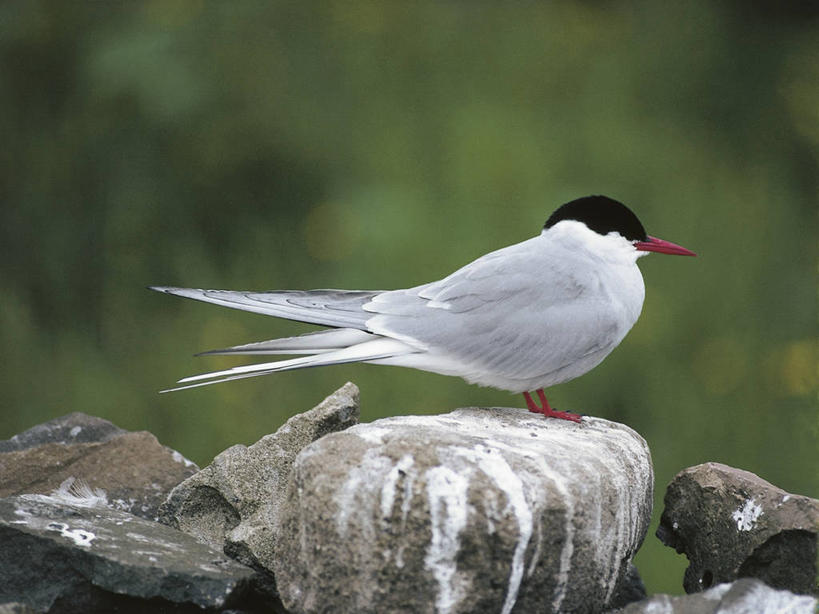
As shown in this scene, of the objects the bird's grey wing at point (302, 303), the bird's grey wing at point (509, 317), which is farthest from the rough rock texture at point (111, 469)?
the bird's grey wing at point (509, 317)

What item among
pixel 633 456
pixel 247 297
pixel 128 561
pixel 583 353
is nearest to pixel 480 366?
pixel 583 353

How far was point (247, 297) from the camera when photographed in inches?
94.5

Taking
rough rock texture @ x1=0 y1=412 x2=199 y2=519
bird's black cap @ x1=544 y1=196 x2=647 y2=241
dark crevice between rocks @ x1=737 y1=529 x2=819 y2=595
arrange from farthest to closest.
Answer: rough rock texture @ x1=0 y1=412 x2=199 y2=519 → bird's black cap @ x1=544 y1=196 x2=647 y2=241 → dark crevice between rocks @ x1=737 y1=529 x2=819 y2=595

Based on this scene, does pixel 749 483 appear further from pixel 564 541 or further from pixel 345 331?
pixel 345 331

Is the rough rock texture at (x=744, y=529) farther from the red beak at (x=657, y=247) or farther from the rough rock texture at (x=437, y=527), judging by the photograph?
the red beak at (x=657, y=247)

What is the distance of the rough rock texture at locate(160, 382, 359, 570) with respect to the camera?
2.46 m

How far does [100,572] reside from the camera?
7.07ft

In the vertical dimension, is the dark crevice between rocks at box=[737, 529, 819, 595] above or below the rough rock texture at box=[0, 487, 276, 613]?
above

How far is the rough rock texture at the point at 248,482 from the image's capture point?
2.46m

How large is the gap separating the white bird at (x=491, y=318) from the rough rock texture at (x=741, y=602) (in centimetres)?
67

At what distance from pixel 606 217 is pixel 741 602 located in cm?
106

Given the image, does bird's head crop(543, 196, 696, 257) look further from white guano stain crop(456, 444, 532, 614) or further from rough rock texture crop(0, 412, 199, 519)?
rough rock texture crop(0, 412, 199, 519)

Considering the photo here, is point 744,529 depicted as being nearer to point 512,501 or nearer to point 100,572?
point 512,501

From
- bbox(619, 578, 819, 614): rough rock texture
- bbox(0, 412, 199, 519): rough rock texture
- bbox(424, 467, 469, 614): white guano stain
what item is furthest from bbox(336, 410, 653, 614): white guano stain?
bbox(0, 412, 199, 519): rough rock texture
